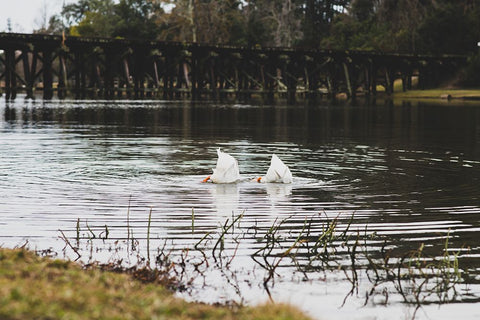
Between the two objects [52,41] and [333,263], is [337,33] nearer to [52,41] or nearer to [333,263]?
[52,41]

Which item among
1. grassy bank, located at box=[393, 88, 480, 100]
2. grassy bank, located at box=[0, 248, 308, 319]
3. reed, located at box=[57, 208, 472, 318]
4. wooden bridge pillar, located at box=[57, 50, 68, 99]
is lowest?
reed, located at box=[57, 208, 472, 318]

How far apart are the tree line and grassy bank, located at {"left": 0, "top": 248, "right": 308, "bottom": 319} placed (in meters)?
68.5

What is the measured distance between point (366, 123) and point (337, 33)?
5818cm

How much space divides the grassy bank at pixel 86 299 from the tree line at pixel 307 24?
225ft

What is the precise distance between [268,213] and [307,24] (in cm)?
9020

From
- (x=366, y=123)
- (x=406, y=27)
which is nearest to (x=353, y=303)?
(x=366, y=123)

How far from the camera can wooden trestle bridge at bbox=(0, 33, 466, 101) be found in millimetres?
54656

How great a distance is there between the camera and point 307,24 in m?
98.4

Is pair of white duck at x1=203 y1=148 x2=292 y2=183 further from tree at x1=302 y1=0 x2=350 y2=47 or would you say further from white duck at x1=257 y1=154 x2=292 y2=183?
tree at x1=302 y1=0 x2=350 y2=47

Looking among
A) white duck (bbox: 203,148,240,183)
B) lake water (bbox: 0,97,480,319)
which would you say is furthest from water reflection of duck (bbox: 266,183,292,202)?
white duck (bbox: 203,148,240,183)

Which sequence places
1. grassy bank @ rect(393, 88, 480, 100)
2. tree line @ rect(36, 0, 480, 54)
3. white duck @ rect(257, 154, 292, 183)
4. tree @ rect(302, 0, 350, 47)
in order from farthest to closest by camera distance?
1. tree @ rect(302, 0, 350, 47)
2. tree line @ rect(36, 0, 480, 54)
3. grassy bank @ rect(393, 88, 480, 100)
4. white duck @ rect(257, 154, 292, 183)

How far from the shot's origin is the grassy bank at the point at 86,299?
4535 mm

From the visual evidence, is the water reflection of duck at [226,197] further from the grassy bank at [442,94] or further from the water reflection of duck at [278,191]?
the grassy bank at [442,94]

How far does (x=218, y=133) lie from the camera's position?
25406 mm
